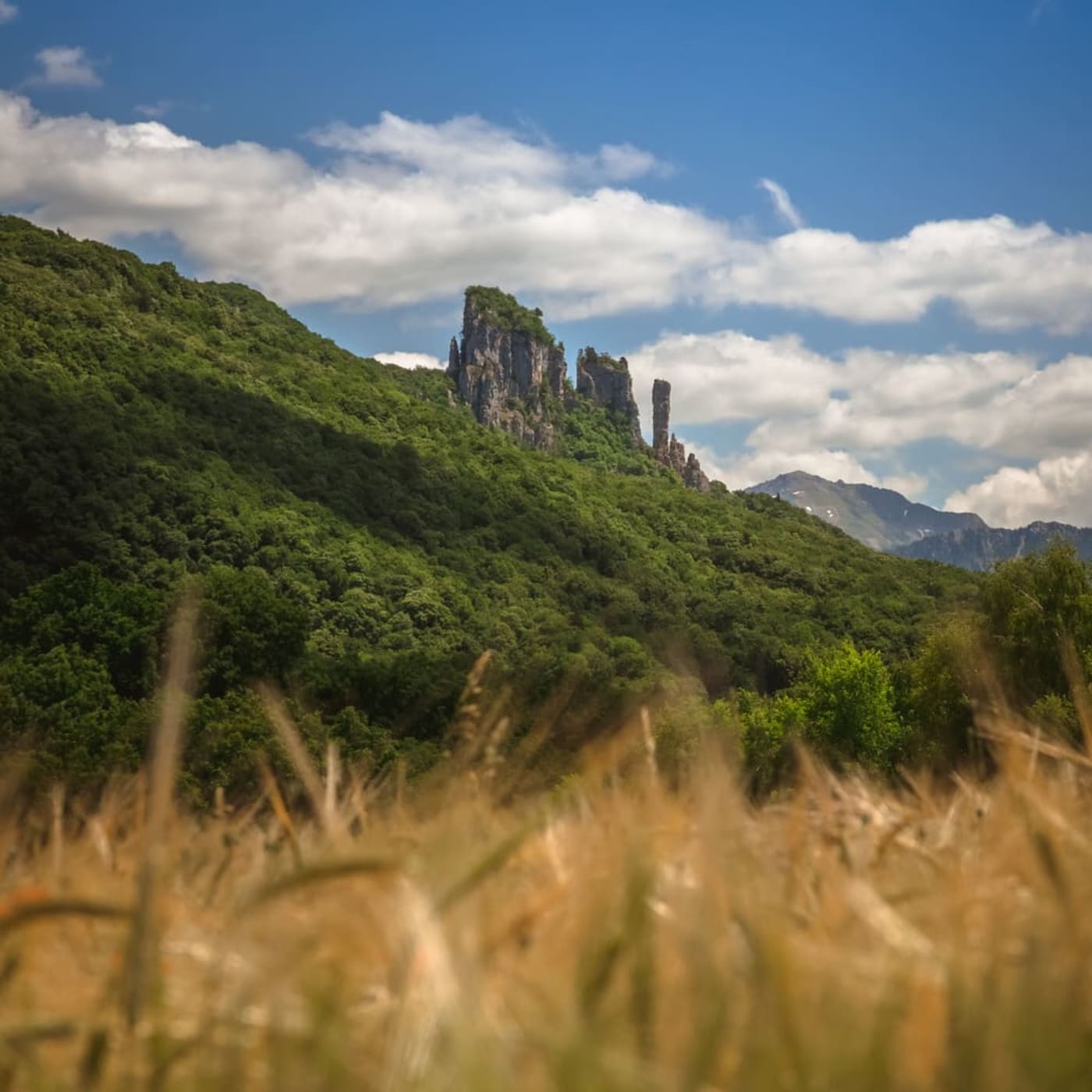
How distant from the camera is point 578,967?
104cm

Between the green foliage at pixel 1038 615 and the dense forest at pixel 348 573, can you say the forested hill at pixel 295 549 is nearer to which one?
the dense forest at pixel 348 573

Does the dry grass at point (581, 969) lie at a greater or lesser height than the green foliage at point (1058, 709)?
greater

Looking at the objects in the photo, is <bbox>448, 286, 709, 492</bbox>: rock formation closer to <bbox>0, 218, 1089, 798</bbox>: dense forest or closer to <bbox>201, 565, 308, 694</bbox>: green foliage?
<bbox>0, 218, 1089, 798</bbox>: dense forest

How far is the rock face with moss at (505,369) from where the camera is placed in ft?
605

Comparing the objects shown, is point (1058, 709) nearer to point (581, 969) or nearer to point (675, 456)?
point (581, 969)

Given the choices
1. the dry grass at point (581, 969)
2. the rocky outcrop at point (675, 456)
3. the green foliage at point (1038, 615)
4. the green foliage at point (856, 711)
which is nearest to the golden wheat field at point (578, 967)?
the dry grass at point (581, 969)

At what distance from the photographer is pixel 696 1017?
0.93 metres

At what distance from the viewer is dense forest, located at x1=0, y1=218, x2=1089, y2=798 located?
1094 inches

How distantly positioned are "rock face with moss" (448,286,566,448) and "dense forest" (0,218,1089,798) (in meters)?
51.3

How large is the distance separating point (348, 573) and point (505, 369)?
13159cm

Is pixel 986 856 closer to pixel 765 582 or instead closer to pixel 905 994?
pixel 905 994

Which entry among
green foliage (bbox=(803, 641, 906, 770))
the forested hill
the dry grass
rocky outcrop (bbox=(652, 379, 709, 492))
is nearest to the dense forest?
green foliage (bbox=(803, 641, 906, 770))

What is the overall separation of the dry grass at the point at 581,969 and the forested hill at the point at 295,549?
4.13 ft

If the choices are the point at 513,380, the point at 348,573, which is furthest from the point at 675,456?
the point at 348,573
